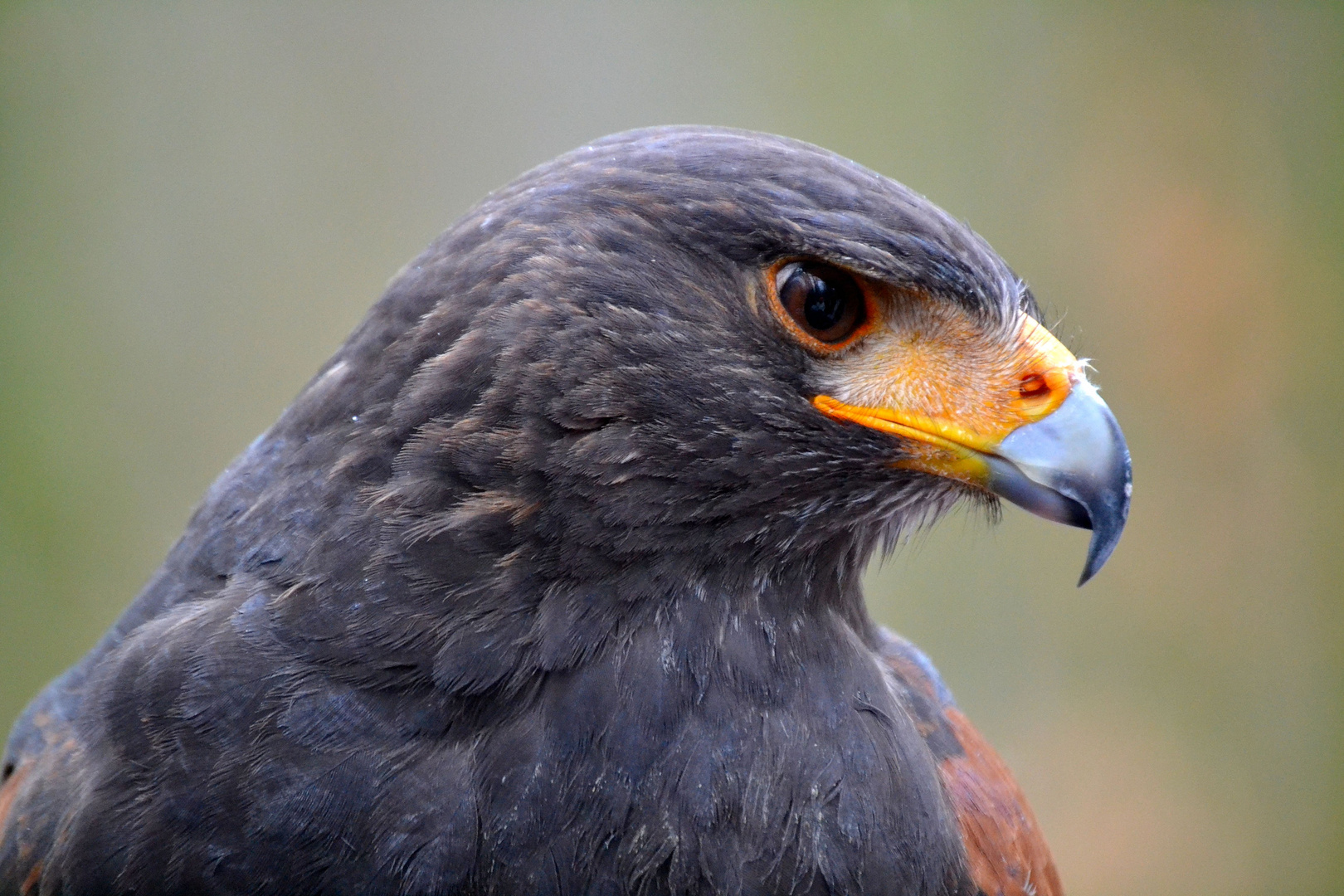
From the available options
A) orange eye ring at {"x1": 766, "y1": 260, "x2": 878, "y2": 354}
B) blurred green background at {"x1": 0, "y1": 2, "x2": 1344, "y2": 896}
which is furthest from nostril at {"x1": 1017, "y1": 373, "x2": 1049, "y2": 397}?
blurred green background at {"x1": 0, "y1": 2, "x2": 1344, "y2": 896}

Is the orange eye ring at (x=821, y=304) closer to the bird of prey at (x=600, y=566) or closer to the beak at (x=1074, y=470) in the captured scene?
the bird of prey at (x=600, y=566)

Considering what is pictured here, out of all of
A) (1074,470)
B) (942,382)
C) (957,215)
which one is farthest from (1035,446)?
(957,215)

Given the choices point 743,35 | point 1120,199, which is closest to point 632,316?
point 743,35

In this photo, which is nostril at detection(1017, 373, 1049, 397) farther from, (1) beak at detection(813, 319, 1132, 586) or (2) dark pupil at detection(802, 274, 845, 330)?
(2) dark pupil at detection(802, 274, 845, 330)

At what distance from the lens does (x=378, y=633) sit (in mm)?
1967

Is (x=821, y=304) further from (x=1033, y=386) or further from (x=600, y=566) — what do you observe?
(x=600, y=566)

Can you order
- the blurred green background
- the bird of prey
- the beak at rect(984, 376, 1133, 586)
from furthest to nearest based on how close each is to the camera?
the blurred green background, the beak at rect(984, 376, 1133, 586), the bird of prey

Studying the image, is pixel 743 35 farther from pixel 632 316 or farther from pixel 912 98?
pixel 632 316

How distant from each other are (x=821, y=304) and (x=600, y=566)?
0.60 meters

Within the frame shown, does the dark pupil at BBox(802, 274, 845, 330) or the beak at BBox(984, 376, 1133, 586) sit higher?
the dark pupil at BBox(802, 274, 845, 330)

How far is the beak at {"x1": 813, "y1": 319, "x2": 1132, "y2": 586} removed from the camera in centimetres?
203

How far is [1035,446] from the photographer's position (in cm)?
207

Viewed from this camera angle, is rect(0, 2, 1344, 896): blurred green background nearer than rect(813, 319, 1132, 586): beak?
No

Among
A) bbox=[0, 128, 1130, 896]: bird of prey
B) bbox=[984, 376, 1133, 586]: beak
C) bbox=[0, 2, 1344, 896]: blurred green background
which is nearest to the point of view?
bbox=[0, 128, 1130, 896]: bird of prey
